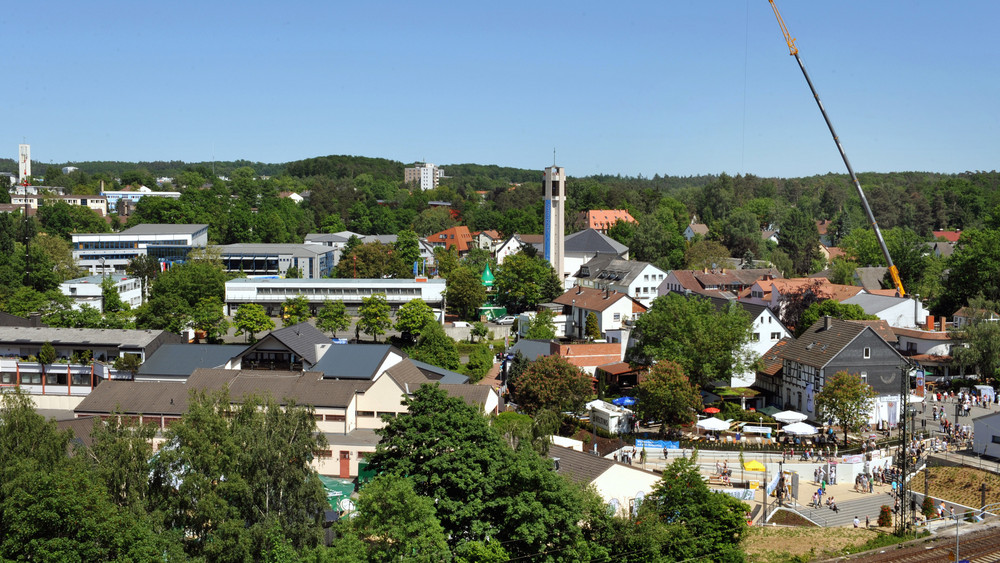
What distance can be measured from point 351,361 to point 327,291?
22.2 metres

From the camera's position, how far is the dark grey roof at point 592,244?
68.9m

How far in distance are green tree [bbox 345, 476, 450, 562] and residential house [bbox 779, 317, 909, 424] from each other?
2027 cm

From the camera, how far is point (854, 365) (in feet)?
113

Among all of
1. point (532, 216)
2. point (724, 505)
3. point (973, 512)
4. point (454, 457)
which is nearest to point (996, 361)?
point (973, 512)

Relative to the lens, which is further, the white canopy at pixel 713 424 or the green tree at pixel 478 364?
the green tree at pixel 478 364

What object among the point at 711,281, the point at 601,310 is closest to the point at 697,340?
the point at 601,310

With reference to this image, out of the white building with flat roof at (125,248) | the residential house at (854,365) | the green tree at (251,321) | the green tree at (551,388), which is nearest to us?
the green tree at (551,388)

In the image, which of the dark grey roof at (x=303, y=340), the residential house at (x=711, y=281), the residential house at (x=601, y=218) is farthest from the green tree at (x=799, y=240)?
the dark grey roof at (x=303, y=340)

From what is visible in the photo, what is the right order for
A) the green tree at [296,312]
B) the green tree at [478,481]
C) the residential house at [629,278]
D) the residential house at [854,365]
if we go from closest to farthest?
the green tree at [478,481] → the residential house at [854,365] → the green tree at [296,312] → the residential house at [629,278]

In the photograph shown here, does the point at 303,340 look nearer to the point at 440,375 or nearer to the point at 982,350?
the point at 440,375

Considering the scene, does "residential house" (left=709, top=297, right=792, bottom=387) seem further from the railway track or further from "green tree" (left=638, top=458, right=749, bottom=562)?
"green tree" (left=638, top=458, right=749, bottom=562)

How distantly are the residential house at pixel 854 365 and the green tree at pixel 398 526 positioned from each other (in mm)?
20266

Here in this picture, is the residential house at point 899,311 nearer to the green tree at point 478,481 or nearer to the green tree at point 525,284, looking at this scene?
the green tree at point 525,284

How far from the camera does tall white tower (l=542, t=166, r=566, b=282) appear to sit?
2467 inches
